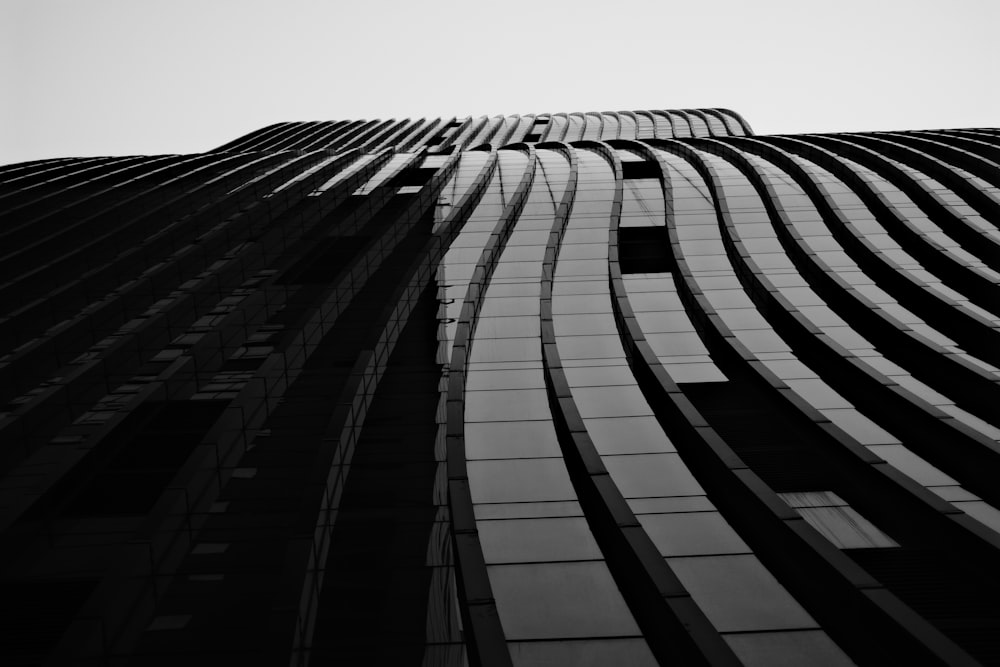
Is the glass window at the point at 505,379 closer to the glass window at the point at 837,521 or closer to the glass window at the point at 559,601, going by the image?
the glass window at the point at 837,521

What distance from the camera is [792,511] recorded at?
1277 centimetres

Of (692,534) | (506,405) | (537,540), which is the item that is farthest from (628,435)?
(537,540)

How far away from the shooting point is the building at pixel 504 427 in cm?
1125

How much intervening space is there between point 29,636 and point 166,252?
664 inches

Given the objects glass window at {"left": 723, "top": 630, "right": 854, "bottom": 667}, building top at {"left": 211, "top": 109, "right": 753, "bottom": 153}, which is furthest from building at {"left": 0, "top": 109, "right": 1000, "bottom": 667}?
building top at {"left": 211, "top": 109, "right": 753, "bottom": 153}

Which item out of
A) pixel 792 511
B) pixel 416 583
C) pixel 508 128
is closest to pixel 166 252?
pixel 416 583

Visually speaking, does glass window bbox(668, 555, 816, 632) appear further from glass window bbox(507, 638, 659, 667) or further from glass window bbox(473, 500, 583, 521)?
glass window bbox(473, 500, 583, 521)

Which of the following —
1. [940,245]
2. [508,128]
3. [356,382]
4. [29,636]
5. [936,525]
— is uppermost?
[508,128]

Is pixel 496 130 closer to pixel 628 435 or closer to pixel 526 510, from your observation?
pixel 628 435

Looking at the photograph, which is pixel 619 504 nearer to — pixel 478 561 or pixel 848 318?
pixel 478 561

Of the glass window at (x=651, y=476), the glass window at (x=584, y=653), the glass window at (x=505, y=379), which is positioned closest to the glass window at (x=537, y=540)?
the glass window at (x=651, y=476)

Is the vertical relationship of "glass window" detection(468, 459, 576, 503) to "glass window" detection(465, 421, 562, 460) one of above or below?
below

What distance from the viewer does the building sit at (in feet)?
36.9

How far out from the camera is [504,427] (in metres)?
17.2
